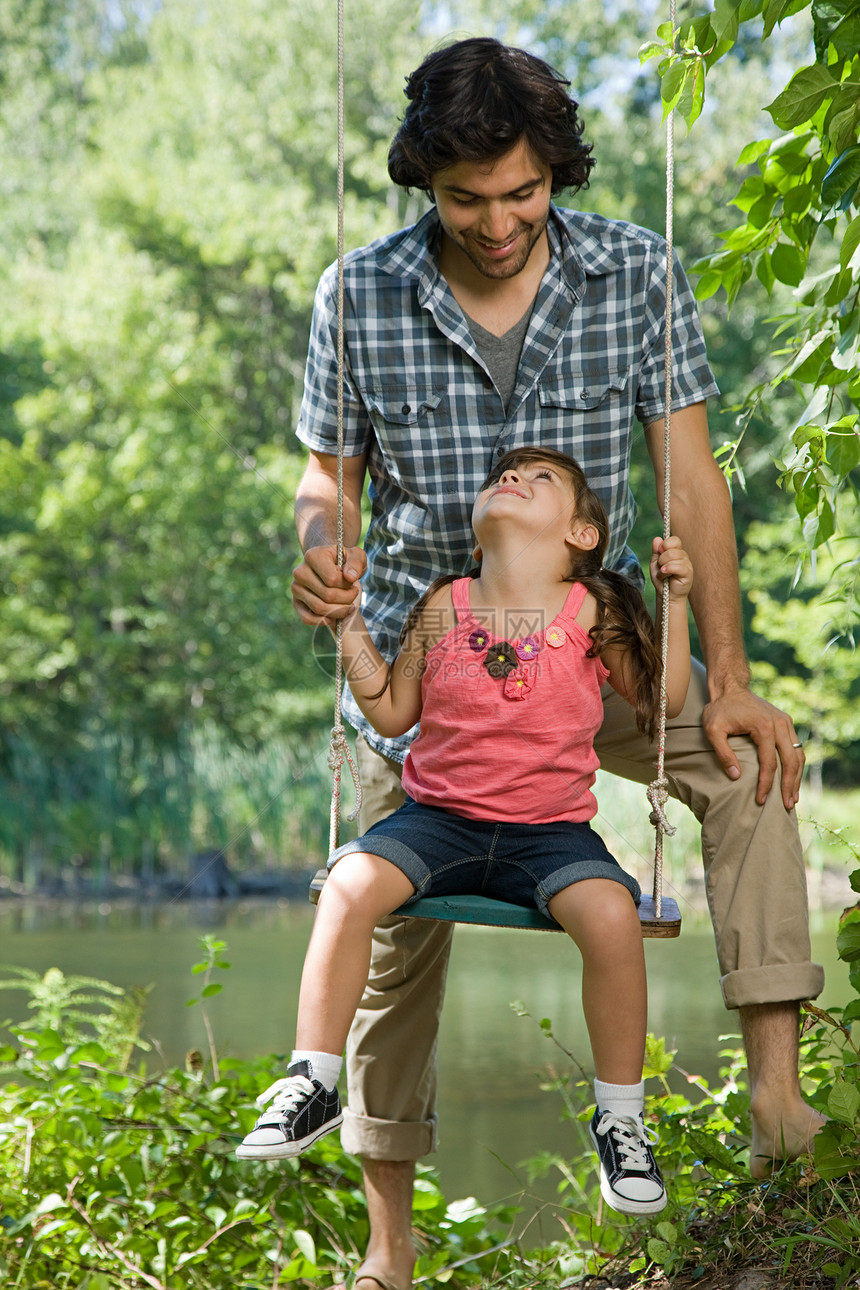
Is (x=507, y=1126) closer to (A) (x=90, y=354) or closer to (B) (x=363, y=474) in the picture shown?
(B) (x=363, y=474)

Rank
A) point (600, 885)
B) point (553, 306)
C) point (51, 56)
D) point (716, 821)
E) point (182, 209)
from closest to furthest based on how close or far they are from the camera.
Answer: point (600, 885) → point (716, 821) → point (553, 306) → point (182, 209) → point (51, 56)

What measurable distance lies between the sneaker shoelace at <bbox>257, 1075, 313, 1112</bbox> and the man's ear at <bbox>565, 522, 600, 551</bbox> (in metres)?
0.98

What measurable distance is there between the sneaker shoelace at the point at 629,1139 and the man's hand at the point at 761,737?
52 centimetres

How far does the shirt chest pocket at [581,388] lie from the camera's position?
7.52 feet

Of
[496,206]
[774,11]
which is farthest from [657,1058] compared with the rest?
[774,11]

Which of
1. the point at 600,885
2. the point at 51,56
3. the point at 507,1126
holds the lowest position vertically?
the point at 507,1126

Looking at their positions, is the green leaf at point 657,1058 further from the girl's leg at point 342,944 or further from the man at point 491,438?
the girl's leg at point 342,944

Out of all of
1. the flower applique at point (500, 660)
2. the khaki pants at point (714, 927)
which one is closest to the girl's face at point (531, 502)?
the flower applique at point (500, 660)

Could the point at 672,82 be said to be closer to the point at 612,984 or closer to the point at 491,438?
the point at 491,438

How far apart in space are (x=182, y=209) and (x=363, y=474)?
13088 mm

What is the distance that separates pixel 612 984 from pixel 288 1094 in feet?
1.56

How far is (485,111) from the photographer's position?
2.08m

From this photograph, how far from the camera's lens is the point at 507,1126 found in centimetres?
415

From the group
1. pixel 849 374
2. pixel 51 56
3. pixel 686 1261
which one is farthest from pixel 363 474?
pixel 51 56
